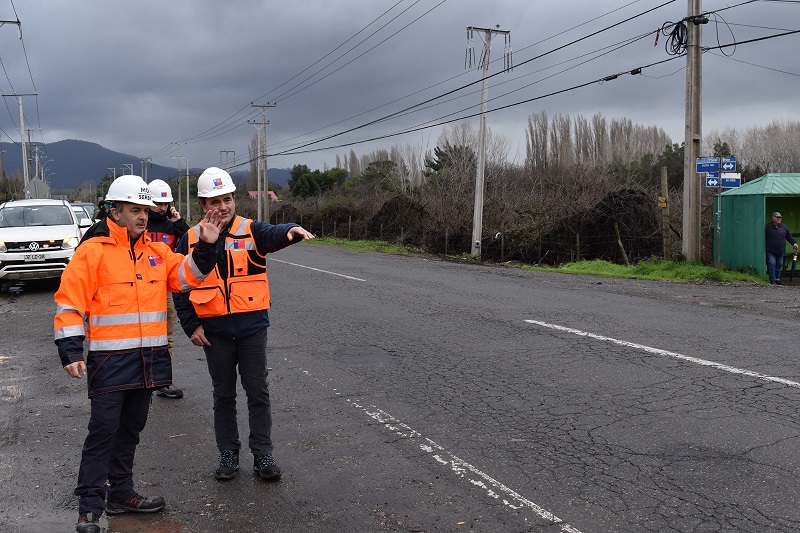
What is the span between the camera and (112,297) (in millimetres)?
4391

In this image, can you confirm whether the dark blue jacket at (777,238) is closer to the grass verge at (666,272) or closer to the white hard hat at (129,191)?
the grass verge at (666,272)

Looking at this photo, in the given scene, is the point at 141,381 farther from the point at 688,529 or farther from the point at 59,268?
the point at 59,268

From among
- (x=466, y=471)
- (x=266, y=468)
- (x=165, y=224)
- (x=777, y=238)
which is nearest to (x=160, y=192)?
(x=165, y=224)

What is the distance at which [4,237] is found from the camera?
51.5 ft

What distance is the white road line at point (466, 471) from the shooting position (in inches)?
170

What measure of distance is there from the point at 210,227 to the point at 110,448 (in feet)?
4.49

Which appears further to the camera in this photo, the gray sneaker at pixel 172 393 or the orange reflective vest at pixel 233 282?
the gray sneaker at pixel 172 393

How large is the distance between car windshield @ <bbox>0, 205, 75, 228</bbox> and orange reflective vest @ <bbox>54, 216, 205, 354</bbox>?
14.0 m

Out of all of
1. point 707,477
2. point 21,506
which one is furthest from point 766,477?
point 21,506

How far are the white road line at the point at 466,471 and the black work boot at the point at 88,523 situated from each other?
2.09 m

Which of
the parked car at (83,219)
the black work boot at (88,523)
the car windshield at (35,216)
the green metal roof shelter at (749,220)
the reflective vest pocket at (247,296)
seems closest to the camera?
the black work boot at (88,523)

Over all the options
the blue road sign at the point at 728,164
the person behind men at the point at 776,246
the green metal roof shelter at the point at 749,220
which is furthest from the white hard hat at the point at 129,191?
the green metal roof shelter at the point at 749,220

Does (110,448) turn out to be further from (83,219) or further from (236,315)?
(83,219)

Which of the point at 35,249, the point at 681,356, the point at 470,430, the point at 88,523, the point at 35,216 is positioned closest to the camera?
the point at 88,523
